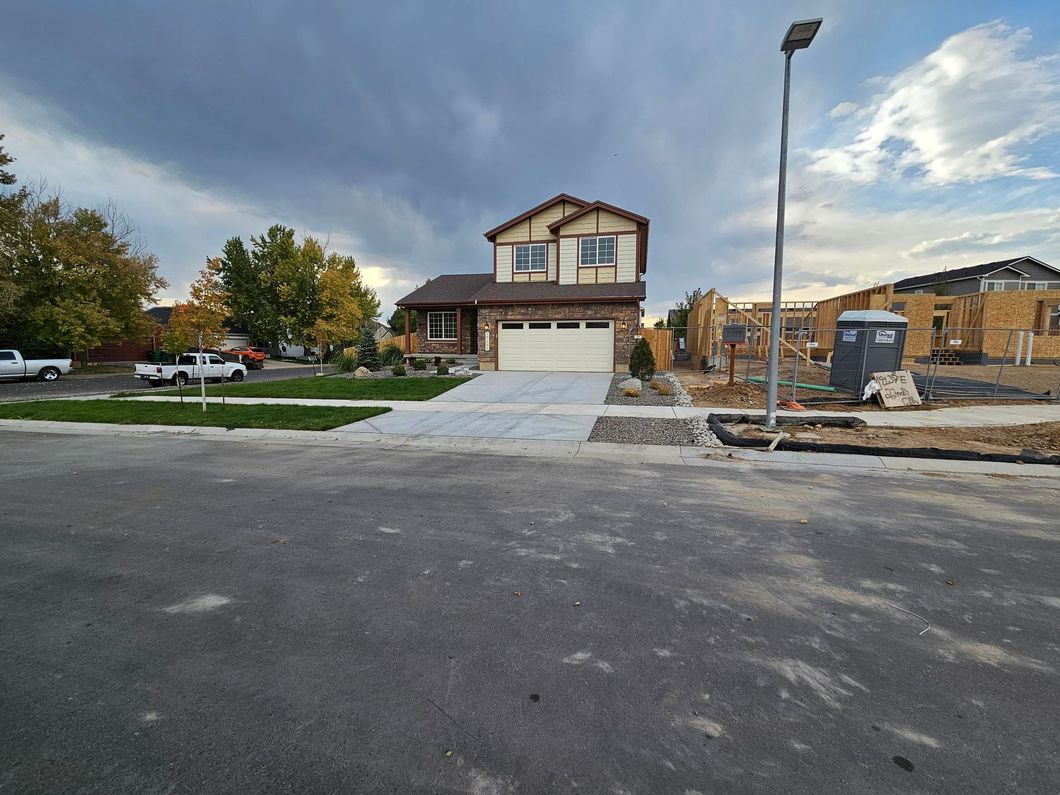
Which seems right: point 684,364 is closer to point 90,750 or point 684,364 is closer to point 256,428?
point 256,428

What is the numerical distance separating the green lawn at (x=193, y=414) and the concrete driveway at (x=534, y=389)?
322cm

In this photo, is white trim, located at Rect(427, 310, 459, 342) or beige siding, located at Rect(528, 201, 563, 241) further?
white trim, located at Rect(427, 310, 459, 342)

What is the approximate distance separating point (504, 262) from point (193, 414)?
16911 millimetres

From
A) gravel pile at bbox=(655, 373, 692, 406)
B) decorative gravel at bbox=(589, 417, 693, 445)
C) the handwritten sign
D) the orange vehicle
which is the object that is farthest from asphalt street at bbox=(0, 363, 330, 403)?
the handwritten sign

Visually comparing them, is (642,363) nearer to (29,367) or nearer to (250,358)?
(29,367)

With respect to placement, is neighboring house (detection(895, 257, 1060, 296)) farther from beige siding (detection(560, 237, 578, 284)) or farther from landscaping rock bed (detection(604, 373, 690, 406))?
landscaping rock bed (detection(604, 373, 690, 406))

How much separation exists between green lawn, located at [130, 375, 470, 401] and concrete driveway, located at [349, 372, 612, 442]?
79cm

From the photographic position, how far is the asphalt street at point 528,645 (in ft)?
6.41

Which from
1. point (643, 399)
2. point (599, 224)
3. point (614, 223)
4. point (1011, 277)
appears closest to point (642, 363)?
point (643, 399)

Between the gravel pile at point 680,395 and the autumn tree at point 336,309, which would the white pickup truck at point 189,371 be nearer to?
the autumn tree at point 336,309

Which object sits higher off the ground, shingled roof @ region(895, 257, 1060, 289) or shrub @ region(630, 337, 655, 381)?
shingled roof @ region(895, 257, 1060, 289)

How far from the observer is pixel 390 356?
23.7m

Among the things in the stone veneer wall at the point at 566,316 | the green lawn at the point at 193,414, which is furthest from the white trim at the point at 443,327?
the green lawn at the point at 193,414

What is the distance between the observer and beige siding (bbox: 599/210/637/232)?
22.5m
